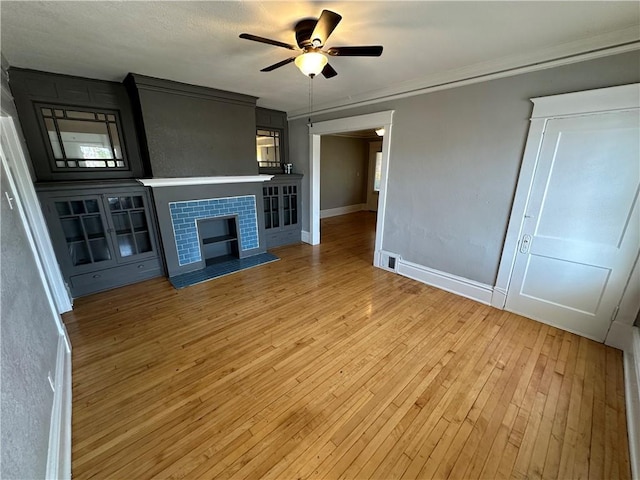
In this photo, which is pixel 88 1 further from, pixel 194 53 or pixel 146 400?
pixel 146 400

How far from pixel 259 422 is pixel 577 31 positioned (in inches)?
149

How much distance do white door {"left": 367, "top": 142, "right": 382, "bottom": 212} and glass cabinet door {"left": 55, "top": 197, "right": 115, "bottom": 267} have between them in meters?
7.02

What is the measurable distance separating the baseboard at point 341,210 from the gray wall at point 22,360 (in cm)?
642

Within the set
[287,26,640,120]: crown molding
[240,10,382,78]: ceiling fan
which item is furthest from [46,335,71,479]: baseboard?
[287,26,640,120]: crown molding

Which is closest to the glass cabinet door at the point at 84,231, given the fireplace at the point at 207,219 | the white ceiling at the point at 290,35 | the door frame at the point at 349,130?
the fireplace at the point at 207,219

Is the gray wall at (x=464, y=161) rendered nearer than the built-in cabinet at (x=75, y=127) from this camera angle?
Yes

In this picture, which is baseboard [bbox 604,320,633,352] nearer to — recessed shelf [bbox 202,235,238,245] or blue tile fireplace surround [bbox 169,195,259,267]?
blue tile fireplace surround [bbox 169,195,259,267]

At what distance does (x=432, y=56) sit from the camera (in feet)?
8.25

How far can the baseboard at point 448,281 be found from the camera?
3191mm

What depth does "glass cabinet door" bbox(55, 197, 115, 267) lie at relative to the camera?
313cm

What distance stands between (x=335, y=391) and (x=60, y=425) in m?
1.74

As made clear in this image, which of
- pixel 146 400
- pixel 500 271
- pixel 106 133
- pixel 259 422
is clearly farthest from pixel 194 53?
pixel 500 271

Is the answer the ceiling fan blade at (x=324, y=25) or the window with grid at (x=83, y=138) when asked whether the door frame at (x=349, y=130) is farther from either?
the window with grid at (x=83, y=138)

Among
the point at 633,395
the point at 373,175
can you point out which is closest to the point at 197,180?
the point at 633,395
